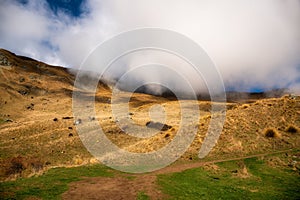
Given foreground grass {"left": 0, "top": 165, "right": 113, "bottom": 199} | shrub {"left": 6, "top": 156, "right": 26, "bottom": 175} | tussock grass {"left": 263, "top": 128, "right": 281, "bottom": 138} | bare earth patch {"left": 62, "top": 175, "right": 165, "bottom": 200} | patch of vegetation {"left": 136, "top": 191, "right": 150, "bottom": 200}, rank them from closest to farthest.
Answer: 1. foreground grass {"left": 0, "top": 165, "right": 113, "bottom": 199}
2. patch of vegetation {"left": 136, "top": 191, "right": 150, "bottom": 200}
3. bare earth patch {"left": 62, "top": 175, "right": 165, "bottom": 200}
4. shrub {"left": 6, "top": 156, "right": 26, "bottom": 175}
5. tussock grass {"left": 263, "top": 128, "right": 281, "bottom": 138}

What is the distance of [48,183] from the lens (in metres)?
20.6

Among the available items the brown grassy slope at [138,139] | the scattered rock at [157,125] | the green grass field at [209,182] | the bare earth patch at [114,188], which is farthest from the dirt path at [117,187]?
the scattered rock at [157,125]

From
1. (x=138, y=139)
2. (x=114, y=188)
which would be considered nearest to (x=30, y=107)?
(x=138, y=139)

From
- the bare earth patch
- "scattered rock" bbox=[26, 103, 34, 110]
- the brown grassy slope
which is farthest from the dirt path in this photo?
"scattered rock" bbox=[26, 103, 34, 110]

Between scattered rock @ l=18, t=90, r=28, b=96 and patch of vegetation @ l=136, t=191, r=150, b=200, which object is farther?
scattered rock @ l=18, t=90, r=28, b=96

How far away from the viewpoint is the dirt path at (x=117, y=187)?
59.3 feet

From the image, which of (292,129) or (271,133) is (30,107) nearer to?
(271,133)

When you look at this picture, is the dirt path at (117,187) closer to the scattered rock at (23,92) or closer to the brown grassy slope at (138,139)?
the brown grassy slope at (138,139)

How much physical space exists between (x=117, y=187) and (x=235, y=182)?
1088 centimetres

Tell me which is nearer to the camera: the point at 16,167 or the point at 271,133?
the point at 16,167

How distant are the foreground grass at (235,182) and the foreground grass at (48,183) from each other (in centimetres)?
801

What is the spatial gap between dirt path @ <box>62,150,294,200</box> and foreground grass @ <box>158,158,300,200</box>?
1.15 meters

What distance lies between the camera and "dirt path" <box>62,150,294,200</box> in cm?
1808

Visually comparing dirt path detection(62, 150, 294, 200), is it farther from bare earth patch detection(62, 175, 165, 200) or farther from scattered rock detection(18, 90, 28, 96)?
scattered rock detection(18, 90, 28, 96)
